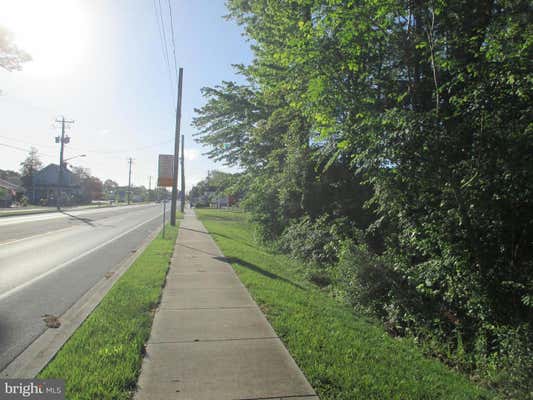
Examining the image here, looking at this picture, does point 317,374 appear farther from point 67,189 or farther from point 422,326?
point 67,189

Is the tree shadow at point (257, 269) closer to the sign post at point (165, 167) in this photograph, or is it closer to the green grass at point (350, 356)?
the green grass at point (350, 356)

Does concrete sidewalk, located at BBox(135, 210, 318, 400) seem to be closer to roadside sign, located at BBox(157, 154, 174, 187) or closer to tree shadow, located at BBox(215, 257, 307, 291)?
tree shadow, located at BBox(215, 257, 307, 291)

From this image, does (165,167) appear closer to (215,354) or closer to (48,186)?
(215,354)

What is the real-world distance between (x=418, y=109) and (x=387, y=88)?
79cm

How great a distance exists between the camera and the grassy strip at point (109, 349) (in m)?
3.30

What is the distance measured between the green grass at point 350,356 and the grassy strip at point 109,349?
1801 mm

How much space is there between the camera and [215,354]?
404 cm

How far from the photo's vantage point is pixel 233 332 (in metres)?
4.76

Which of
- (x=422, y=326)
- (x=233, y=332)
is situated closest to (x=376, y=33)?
(x=422, y=326)

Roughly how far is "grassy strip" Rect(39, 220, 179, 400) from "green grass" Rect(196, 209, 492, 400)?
1.80 metres

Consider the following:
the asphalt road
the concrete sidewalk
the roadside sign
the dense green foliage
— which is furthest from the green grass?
the roadside sign

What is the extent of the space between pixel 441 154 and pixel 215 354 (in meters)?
4.19

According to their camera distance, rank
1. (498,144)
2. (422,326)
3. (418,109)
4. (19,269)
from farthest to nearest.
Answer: (19,269) → (418,109) → (422,326) → (498,144)

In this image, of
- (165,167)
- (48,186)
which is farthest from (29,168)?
(165,167)
